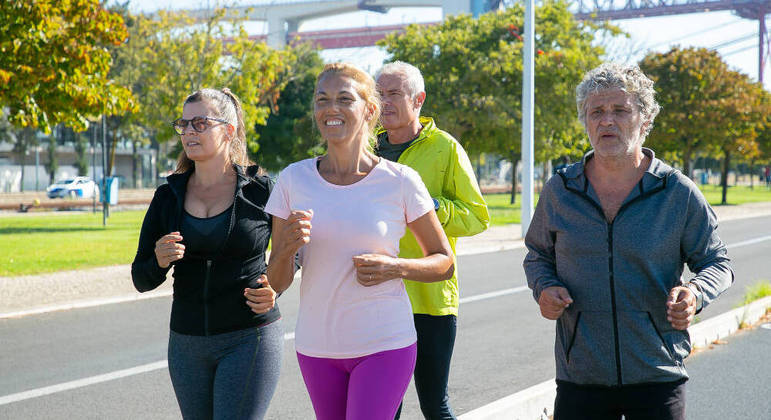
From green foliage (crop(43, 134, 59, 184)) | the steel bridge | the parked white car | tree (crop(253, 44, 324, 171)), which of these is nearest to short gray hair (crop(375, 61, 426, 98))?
tree (crop(253, 44, 324, 171))

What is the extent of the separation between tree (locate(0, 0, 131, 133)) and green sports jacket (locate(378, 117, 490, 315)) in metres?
10.7

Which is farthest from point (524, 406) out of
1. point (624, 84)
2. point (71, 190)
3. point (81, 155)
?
point (81, 155)

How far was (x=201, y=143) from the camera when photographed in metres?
3.51

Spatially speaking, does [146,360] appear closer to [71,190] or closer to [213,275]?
[213,275]

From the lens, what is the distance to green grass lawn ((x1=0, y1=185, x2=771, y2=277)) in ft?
50.0

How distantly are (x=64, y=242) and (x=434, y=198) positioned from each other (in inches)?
704

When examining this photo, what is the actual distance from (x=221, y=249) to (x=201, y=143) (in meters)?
0.49

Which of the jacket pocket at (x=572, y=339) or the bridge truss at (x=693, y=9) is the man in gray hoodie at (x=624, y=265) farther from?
the bridge truss at (x=693, y=9)

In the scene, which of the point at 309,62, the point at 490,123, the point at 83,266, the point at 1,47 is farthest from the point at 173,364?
the point at 309,62

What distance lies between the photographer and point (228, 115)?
360 centimetres

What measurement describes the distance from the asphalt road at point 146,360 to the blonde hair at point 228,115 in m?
2.51

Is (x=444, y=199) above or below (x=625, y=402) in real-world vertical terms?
above

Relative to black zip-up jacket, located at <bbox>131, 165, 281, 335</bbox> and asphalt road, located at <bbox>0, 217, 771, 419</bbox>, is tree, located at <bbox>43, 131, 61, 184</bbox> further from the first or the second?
black zip-up jacket, located at <bbox>131, 165, 281, 335</bbox>

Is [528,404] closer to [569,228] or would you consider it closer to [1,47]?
[569,228]
